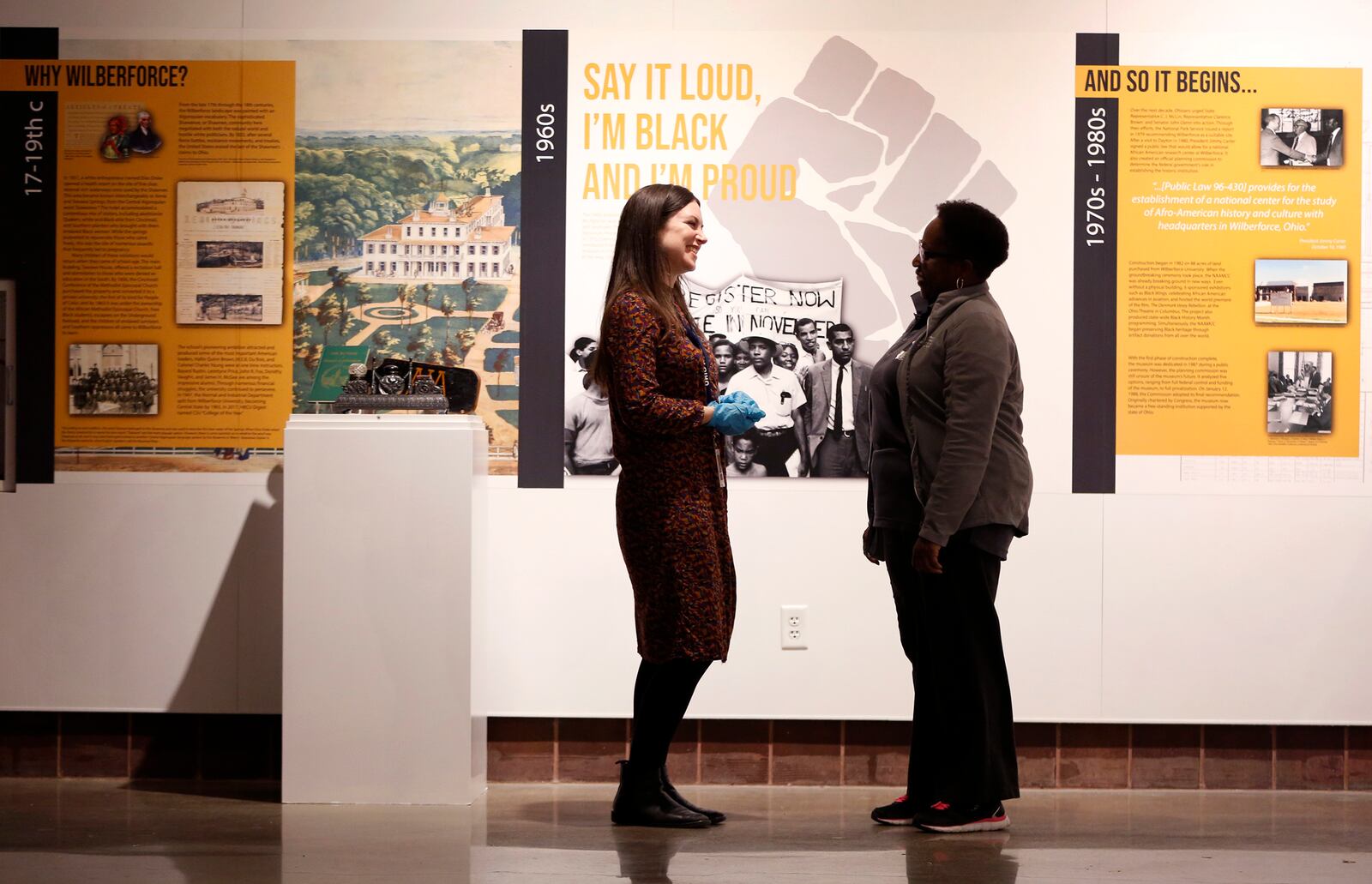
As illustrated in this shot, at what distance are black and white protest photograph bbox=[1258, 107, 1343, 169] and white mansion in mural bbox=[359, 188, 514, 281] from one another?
7.03 feet

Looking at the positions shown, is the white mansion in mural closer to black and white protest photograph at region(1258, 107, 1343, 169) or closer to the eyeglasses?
the eyeglasses

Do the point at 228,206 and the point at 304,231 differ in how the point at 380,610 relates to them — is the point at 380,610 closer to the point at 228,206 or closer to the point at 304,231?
the point at 304,231

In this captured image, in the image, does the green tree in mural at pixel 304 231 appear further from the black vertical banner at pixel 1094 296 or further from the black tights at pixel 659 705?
the black vertical banner at pixel 1094 296

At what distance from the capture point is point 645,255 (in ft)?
10.3

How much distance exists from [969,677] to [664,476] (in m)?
0.81

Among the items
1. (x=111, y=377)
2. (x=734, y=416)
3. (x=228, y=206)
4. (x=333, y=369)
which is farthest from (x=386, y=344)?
(x=734, y=416)

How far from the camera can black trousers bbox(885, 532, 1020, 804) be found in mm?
2984

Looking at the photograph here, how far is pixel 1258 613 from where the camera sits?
378cm

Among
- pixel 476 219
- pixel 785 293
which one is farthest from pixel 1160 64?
pixel 476 219

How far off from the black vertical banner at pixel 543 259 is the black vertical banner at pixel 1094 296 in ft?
4.75

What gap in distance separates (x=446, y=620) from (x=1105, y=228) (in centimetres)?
211

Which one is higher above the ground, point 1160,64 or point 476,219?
point 1160,64

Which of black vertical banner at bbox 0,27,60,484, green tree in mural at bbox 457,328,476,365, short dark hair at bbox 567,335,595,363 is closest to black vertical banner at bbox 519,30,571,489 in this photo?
short dark hair at bbox 567,335,595,363

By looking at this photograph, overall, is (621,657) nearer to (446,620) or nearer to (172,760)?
(446,620)
